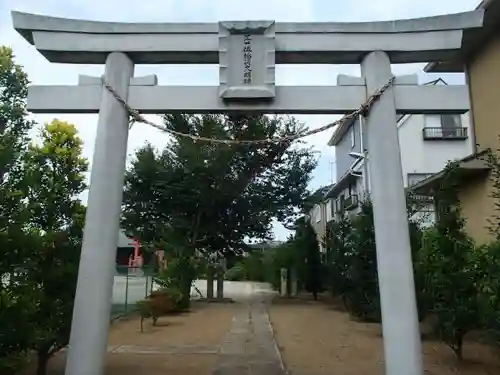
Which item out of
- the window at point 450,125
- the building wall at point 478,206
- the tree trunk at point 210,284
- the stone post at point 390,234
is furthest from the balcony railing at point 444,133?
the stone post at point 390,234

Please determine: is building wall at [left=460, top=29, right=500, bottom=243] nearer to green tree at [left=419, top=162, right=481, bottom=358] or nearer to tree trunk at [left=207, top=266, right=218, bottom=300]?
green tree at [left=419, top=162, right=481, bottom=358]

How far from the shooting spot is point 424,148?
18875 millimetres

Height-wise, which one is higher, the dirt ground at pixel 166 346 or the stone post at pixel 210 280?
the stone post at pixel 210 280

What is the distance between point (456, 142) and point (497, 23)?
10.3 m

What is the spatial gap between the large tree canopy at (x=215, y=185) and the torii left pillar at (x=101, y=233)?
13194mm

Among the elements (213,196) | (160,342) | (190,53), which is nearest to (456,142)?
(213,196)

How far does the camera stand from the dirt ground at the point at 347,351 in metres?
6.89

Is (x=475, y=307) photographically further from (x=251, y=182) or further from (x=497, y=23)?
(x=251, y=182)

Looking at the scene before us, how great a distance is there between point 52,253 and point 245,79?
125 inches

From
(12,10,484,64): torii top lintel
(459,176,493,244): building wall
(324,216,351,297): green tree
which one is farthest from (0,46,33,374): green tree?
(324,216,351,297): green tree

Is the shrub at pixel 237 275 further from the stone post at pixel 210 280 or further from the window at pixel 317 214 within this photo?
the stone post at pixel 210 280

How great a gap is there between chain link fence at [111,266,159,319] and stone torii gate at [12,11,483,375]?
8727 mm

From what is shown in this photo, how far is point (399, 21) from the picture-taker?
5.52 meters

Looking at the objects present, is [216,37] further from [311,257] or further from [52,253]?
[311,257]
